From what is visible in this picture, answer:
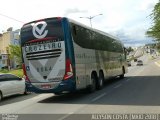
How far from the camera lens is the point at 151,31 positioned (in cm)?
4131

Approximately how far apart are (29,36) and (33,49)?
24.7 inches

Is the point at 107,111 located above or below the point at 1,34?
below

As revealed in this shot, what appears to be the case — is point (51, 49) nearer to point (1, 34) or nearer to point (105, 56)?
point (105, 56)

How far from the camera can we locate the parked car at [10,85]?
1953 cm

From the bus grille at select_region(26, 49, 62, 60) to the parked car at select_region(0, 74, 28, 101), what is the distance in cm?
344

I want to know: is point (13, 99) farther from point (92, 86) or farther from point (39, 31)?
point (39, 31)

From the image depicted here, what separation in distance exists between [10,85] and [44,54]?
4.67m

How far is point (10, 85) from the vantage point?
20.2m

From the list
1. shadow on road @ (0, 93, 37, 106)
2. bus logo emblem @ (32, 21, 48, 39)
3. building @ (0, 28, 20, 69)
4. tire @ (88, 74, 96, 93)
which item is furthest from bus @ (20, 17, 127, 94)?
building @ (0, 28, 20, 69)

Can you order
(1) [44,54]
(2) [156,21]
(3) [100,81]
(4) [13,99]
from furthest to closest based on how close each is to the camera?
(2) [156,21] < (3) [100,81] < (4) [13,99] < (1) [44,54]

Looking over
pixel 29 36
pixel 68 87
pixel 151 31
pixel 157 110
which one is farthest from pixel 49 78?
pixel 151 31

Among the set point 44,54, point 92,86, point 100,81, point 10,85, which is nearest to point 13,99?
point 10,85

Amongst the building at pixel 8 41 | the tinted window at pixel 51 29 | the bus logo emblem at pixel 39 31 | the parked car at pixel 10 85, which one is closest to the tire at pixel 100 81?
the parked car at pixel 10 85

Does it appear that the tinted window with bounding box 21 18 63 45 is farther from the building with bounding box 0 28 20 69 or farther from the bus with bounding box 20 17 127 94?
the building with bounding box 0 28 20 69
